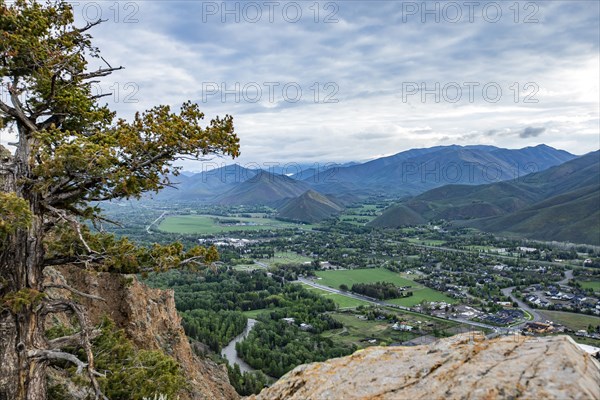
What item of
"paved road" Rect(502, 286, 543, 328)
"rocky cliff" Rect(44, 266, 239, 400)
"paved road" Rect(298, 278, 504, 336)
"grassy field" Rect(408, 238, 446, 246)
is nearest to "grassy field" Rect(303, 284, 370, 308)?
"paved road" Rect(298, 278, 504, 336)

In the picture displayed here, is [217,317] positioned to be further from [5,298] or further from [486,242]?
[486,242]

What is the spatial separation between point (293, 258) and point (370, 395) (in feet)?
456

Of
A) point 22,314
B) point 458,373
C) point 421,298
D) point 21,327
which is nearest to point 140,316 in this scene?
point 21,327

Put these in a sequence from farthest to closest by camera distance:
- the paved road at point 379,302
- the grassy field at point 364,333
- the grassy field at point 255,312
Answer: the grassy field at point 255,312 < the paved road at point 379,302 < the grassy field at point 364,333

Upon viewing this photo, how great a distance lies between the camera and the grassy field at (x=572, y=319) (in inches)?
2778

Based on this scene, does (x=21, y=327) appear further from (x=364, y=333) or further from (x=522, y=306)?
(x=522, y=306)

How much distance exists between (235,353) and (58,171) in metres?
50.0

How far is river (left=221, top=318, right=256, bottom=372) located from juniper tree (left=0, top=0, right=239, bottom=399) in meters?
41.7

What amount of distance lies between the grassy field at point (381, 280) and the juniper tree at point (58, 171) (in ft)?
271

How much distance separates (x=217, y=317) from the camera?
2520 inches

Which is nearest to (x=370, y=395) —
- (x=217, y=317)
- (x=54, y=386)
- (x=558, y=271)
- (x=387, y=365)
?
(x=387, y=365)

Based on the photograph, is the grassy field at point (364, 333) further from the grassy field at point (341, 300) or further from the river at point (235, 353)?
the river at point (235, 353)

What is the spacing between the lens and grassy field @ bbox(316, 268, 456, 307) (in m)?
90.3

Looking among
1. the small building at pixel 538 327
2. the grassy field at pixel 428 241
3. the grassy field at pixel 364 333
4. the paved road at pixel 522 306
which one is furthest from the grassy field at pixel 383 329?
the grassy field at pixel 428 241
